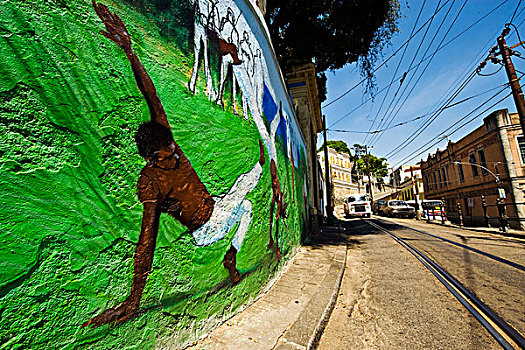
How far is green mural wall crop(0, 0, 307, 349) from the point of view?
3.65ft

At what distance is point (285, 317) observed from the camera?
102 inches

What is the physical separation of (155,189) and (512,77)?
43.1ft

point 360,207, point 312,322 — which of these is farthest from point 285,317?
point 360,207

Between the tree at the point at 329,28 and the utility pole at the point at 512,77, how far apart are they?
13.2 ft

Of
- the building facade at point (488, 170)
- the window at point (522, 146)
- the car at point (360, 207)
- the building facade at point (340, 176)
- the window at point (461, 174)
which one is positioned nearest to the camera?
the building facade at point (488, 170)

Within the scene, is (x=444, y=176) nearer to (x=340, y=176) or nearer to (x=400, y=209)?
(x=400, y=209)

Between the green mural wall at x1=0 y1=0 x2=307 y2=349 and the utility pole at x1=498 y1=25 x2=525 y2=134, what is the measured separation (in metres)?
12.2

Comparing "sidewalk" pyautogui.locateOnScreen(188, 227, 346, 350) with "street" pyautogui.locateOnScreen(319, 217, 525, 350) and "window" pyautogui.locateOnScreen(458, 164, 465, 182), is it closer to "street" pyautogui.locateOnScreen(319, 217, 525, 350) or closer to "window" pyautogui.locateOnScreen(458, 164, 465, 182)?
"street" pyautogui.locateOnScreen(319, 217, 525, 350)

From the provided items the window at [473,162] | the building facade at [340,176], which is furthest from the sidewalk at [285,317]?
the building facade at [340,176]

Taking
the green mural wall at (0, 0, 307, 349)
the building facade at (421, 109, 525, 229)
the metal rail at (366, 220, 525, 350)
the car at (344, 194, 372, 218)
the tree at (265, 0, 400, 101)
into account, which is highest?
the tree at (265, 0, 400, 101)

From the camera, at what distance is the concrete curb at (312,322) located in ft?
6.92

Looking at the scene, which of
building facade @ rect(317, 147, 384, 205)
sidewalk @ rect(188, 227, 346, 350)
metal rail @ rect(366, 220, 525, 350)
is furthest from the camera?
Answer: building facade @ rect(317, 147, 384, 205)

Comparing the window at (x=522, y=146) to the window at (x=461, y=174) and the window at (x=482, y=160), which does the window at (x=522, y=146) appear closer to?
the window at (x=482, y=160)

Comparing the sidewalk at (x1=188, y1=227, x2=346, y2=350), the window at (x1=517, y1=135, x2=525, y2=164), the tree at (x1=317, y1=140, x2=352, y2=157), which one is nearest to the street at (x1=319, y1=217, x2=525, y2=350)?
the sidewalk at (x1=188, y1=227, x2=346, y2=350)
